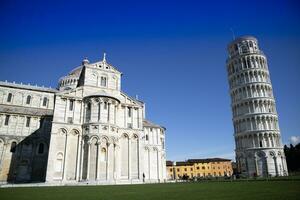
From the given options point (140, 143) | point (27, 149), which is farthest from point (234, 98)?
point (27, 149)

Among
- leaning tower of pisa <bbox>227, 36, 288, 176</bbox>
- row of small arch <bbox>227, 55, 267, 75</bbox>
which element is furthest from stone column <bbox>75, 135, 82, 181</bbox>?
row of small arch <bbox>227, 55, 267, 75</bbox>

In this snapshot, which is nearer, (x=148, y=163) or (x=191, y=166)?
(x=148, y=163)

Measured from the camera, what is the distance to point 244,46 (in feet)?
202

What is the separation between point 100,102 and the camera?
110ft

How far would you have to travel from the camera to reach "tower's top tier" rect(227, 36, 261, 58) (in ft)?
199

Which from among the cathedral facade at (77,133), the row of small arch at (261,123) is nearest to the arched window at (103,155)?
the cathedral facade at (77,133)

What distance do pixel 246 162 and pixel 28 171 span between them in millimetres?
44738

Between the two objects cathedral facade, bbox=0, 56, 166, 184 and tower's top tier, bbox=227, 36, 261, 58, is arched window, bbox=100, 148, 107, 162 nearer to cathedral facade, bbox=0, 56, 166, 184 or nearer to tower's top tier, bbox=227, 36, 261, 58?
cathedral facade, bbox=0, 56, 166, 184

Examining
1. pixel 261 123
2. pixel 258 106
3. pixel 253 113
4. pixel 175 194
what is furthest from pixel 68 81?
pixel 175 194

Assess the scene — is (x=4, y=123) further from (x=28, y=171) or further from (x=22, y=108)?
(x=28, y=171)

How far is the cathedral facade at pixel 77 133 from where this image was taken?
3097 centimetres

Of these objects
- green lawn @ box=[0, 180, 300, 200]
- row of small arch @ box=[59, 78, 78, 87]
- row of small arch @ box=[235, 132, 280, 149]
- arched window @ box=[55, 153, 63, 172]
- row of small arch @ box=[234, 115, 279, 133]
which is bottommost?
green lawn @ box=[0, 180, 300, 200]

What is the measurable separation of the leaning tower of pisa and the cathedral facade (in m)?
24.6

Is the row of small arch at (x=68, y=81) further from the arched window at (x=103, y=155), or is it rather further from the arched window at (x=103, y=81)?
the arched window at (x=103, y=155)
